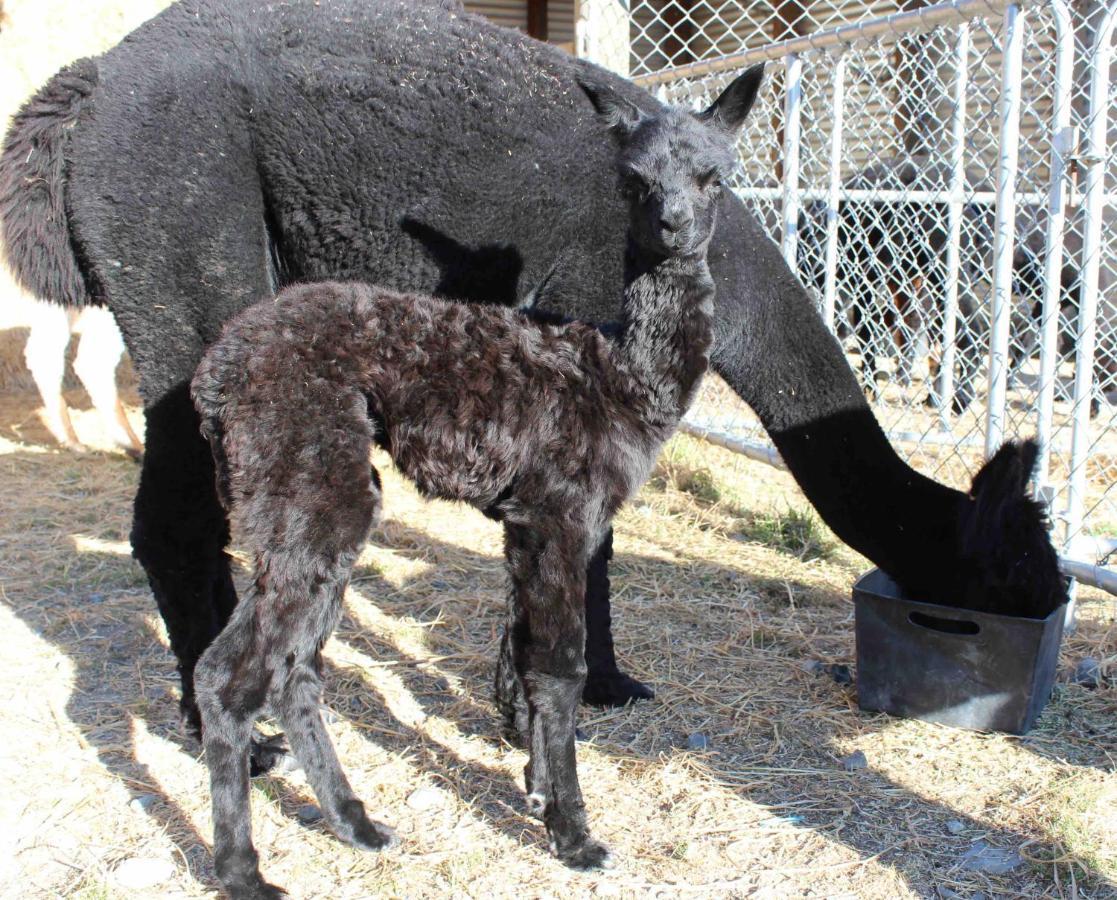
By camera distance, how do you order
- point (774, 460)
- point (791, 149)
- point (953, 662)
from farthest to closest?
point (791, 149) < point (774, 460) < point (953, 662)

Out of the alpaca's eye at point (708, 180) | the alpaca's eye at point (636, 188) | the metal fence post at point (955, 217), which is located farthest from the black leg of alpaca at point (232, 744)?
the metal fence post at point (955, 217)

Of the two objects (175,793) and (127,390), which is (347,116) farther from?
(127,390)

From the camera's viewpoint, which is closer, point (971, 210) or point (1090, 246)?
point (1090, 246)

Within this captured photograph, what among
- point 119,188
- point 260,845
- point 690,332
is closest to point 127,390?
point 119,188

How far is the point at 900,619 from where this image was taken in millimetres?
3270

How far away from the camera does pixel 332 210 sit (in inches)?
123

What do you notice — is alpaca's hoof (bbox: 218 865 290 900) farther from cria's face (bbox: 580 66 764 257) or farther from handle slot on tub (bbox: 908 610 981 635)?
handle slot on tub (bbox: 908 610 981 635)

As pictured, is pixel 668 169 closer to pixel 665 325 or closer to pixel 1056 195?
pixel 665 325

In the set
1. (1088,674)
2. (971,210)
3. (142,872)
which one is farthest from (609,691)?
(971,210)

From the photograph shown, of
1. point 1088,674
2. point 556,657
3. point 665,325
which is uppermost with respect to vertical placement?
point 665,325

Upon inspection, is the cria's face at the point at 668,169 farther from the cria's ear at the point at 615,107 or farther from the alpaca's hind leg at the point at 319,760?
the alpaca's hind leg at the point at 319,760

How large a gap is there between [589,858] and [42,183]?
2.58m

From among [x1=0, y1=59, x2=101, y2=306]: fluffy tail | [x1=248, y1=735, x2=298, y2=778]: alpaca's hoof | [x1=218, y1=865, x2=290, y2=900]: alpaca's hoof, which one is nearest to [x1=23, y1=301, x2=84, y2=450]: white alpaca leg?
[x1=0, y1=59, x2=101, y2=306]: fluffy tail

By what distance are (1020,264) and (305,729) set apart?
21.9ft
